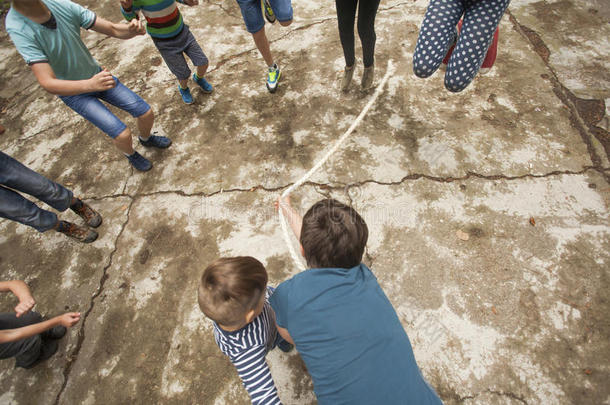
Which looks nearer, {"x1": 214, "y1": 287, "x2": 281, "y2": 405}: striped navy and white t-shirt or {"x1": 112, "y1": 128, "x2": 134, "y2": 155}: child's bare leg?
{"x1": 214, "y1": 287, "x2": 281, "y2": 405}: striped navy and white t-shirt

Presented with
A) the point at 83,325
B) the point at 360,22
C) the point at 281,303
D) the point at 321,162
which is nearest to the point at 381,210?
the point at 321,162

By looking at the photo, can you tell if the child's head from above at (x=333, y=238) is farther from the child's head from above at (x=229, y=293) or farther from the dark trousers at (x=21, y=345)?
the dark trousers at (x=21, y=345)

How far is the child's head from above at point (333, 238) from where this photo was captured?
1.06 metres

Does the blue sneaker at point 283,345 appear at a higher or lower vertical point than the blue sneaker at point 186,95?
lower

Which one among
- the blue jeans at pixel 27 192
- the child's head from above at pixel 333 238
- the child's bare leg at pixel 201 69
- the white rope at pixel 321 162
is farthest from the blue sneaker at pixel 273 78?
the child's head from above at pixel 333 238

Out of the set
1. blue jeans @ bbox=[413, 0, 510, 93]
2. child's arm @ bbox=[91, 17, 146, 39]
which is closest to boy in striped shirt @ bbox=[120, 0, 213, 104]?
child's arm @ bbox=[91, 17, 146, 39]

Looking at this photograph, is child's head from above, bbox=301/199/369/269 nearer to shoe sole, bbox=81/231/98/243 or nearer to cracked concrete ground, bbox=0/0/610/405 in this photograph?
cracked concrete ground, bbox=0/0/610/405

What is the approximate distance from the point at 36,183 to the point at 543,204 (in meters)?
3.14

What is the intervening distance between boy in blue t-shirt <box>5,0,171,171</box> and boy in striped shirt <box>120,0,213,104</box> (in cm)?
17

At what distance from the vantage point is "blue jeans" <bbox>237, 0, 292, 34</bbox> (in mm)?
2166

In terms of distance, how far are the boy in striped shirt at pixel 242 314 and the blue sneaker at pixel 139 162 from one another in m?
1.64

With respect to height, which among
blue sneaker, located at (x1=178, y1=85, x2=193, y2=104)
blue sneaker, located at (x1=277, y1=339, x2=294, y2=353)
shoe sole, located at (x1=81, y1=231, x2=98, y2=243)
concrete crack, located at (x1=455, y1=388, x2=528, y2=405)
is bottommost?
concrete crack, located at (x1=455, y1=388, x2=528, y2=405)

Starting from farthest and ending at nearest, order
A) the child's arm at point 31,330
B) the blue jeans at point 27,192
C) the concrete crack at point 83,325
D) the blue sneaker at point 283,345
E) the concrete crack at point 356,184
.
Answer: the concrete crack at point 356,184 → the blue jeans at point 27,192 → the concrete crack at point 83,325 → the blue sneaker at point 283,345 → the child's arm at point 31,330

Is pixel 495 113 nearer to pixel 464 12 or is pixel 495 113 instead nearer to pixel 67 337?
pixel 464 12
